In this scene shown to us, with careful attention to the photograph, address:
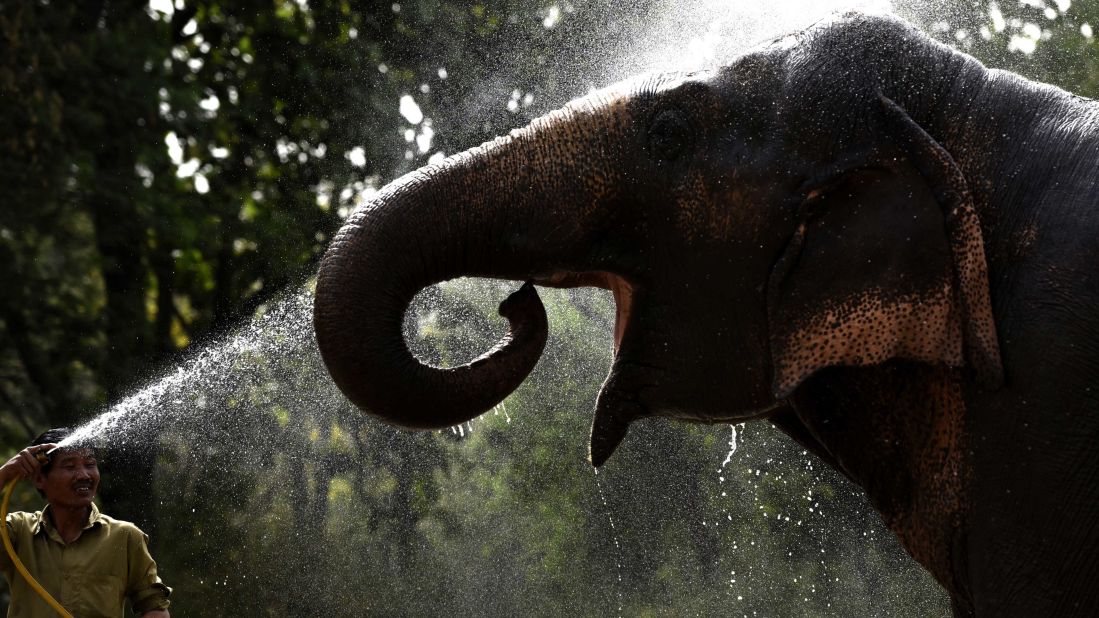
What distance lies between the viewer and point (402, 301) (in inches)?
92.9

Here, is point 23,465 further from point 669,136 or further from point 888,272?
point 888,272

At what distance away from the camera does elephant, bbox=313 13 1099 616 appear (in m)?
2.05

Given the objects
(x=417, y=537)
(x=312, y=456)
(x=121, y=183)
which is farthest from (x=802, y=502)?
(x=121, y=183)

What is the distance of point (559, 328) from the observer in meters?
9.39

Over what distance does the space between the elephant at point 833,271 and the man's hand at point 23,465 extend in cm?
195

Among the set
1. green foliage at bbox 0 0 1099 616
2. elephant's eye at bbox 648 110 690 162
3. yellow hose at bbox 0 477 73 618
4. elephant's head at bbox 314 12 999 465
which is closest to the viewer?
elephant's head at bbox 314 12 999 465

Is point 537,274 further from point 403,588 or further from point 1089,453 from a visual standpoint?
point 403,588

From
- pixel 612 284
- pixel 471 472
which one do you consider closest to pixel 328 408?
pixel 471 472

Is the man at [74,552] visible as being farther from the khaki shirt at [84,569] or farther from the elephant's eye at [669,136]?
the elephant's eye at [669,136]

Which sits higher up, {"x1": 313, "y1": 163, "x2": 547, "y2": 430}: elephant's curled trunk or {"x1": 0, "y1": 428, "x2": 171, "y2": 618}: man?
{"x1": 313, "y1": 163, "x2": 547, "y2": 430}: elephant's curled trunk

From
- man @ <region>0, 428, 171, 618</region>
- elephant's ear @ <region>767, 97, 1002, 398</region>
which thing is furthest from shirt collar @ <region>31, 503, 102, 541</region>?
elephant's ear @ <region>767, 97, 1002, 398</region>

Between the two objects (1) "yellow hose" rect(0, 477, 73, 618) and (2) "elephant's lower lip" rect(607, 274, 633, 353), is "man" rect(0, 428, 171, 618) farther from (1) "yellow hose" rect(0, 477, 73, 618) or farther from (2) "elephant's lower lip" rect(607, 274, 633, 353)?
(2) "elephant's lower lip" rect(607, 274, 633, 353)

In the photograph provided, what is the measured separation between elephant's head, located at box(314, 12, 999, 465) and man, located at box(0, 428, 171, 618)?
6.90 ft

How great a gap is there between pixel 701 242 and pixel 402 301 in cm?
59
